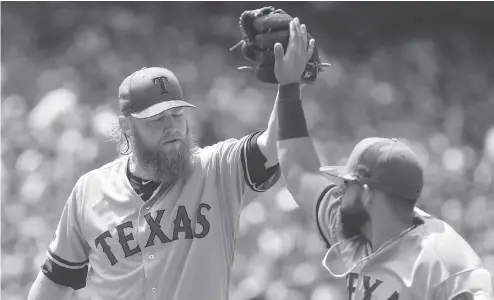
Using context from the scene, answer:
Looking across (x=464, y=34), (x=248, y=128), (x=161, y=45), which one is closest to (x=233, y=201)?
(x=248, y=128)

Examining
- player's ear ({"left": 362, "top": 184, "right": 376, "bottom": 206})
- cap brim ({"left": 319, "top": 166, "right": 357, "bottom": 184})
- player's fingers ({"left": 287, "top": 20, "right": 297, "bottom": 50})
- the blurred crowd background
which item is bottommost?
the blurred crowd background

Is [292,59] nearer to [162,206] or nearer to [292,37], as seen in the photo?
[292,37]

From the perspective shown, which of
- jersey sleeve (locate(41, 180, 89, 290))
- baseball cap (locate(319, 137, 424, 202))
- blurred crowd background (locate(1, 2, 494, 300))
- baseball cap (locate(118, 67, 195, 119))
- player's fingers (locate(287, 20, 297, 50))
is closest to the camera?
baseball cap (locate(319, 137, 424, 202))

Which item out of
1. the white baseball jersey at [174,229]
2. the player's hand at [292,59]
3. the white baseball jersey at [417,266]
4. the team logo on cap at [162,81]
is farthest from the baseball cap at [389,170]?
the team logo on cap at [162,81]

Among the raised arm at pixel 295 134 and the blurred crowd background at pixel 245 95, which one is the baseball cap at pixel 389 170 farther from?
the blurred crowd background at pixel 245 95

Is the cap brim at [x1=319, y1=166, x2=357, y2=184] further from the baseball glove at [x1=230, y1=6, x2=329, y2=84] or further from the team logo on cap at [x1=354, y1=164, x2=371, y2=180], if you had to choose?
the baseball glove at [x1=230, y1=6, x2=329, y2=84]

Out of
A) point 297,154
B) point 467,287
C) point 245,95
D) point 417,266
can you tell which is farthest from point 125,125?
point 245,95

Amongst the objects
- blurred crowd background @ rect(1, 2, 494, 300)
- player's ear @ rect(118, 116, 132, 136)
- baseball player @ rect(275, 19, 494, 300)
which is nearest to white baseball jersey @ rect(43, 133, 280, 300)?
player's ear @ rect(118, 116, 132, 136)
